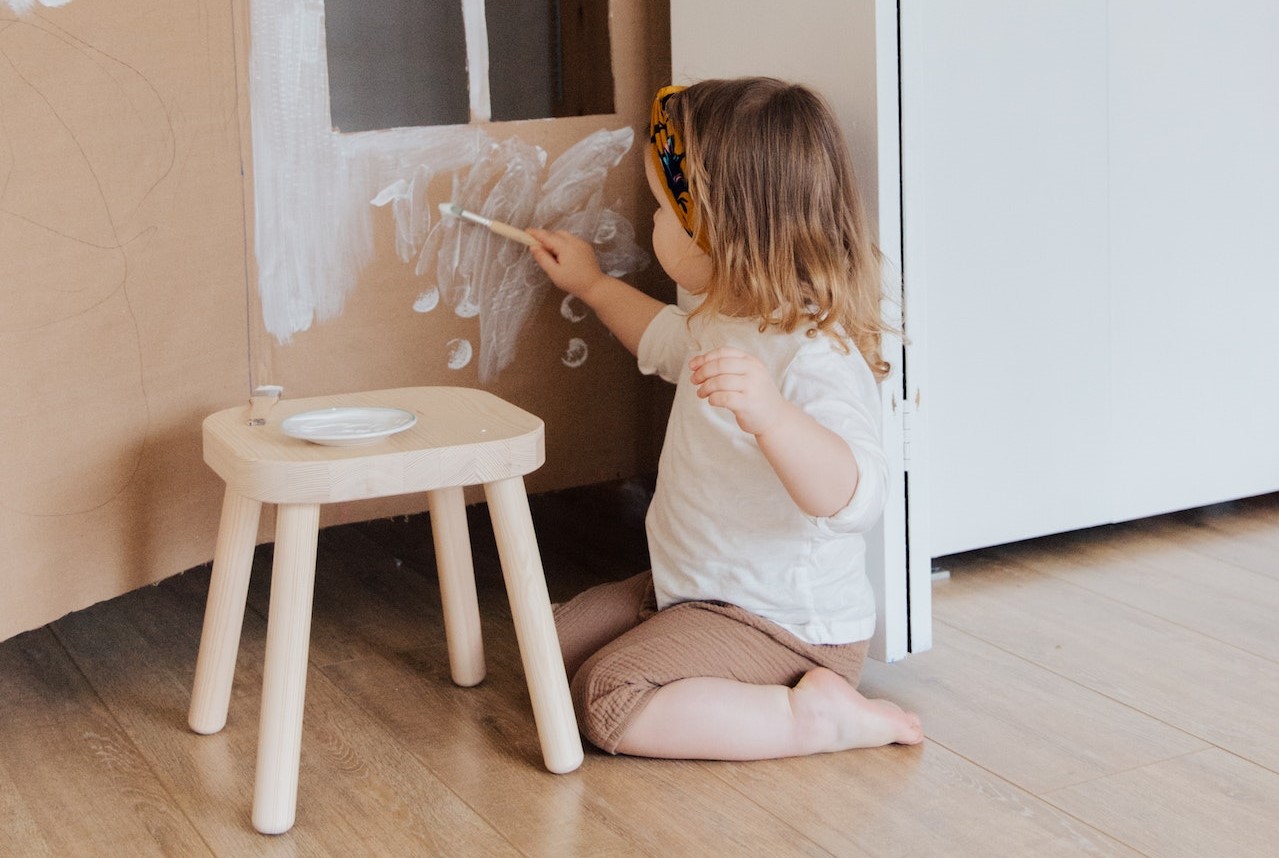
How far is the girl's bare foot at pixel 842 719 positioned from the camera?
975mm

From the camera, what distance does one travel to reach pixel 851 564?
3.46 feet

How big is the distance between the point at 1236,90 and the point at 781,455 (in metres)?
0.80

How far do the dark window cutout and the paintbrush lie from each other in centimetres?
8

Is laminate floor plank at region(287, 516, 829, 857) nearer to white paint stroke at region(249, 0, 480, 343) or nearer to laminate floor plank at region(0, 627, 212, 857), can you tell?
laminate floor plank at region(0, 627, 212, 857)

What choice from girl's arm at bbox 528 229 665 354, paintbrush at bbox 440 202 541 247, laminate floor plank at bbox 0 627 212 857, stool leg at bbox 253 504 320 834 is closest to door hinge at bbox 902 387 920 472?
girl's arm at bbox 528 229 665 354

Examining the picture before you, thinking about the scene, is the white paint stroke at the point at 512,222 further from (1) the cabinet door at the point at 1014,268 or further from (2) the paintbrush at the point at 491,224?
(1) the cabinet door at the point at 1014,268

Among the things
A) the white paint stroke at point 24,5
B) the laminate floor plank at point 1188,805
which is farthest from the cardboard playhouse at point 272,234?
the laminate floor plank at point 1188,805

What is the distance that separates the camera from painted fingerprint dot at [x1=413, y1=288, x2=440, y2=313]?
46.7 inches

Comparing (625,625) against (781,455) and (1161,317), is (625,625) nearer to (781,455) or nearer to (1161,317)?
(781,455)

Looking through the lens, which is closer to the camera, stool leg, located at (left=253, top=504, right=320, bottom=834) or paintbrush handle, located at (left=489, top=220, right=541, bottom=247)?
stool leg, located at (left=253, top=504, right=320, bottom=834)

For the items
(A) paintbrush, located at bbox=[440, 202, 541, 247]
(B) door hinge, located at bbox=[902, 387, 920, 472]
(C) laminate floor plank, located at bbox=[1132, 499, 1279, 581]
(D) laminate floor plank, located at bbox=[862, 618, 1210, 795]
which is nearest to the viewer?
(D) laminate floor plank, located at bbox=[862, 618, 1210, 795]

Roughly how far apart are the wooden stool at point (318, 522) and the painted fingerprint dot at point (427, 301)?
114 mm

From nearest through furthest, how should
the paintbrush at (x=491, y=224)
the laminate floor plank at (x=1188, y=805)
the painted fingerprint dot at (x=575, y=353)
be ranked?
the laminate floor plank at (x=1188, y=805)
the paintbrush at (x=491, y=224)
the painted fingerprint dot at (x=575, y=353)

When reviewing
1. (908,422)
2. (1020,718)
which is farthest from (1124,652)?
(908,422)
